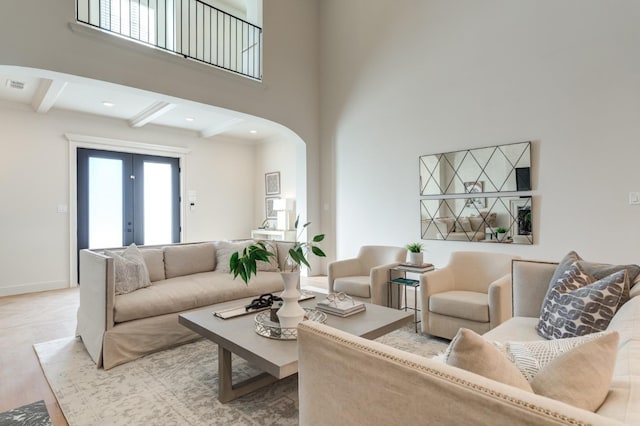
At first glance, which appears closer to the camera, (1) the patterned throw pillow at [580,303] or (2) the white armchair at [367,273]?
(1) the patterned throw pillow at [580,303]

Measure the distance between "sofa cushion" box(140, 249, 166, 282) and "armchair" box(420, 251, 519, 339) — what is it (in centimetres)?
255

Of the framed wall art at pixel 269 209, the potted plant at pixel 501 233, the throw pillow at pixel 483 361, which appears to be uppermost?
the framed wall art at pixel 269 209

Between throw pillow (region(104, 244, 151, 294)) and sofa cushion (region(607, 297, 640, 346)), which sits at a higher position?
sofa cushion (region(607, 297, 640, 346))

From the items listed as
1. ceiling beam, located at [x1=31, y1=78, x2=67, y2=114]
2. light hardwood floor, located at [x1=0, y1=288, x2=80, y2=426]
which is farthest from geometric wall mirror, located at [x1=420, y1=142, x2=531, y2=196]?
ceiling beam, located at [x1=31, y1=78, x2=67, y2=114]

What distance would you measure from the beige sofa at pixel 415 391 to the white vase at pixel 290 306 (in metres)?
0.92

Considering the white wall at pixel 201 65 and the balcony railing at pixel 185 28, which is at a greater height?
the balcony railing at pixel 185 28

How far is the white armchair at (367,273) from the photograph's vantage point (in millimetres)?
3328

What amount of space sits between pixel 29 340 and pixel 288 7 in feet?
18.0

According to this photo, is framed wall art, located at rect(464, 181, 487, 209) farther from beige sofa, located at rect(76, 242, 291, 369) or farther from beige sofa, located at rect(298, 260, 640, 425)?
beige sofa, located at rect(298, 260, 640, 425)

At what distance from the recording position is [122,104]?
→ 5.08 meters

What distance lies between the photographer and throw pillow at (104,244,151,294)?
2.82 m

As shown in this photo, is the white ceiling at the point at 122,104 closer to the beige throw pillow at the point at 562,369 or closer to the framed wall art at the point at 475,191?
the framed wall art at the point at 475,191

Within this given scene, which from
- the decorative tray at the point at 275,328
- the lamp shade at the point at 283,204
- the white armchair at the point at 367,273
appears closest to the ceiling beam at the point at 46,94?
the decorative tray at the point at 275,328

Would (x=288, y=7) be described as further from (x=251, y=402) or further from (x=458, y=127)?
(x=251, y=402)
